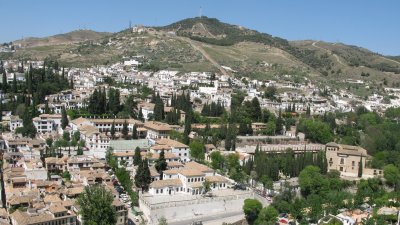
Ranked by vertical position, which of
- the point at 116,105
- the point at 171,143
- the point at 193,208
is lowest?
the point at 193,208

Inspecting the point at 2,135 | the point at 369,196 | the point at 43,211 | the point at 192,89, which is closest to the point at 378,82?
the point at 192,89

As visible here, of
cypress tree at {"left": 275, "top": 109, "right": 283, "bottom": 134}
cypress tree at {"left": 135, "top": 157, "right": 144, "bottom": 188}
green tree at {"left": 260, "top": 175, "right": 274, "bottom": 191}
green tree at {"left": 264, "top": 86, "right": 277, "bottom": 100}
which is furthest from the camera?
green tree at {"left": 264, "top": 86, "right": 277, "bottom": 100}

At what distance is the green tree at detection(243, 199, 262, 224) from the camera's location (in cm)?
2780

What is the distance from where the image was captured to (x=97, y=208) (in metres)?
22.4

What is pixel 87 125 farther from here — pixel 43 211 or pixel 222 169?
pixel 43 211

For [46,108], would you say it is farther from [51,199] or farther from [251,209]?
[251,209]

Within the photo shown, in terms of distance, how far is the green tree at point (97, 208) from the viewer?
22359 millimetres

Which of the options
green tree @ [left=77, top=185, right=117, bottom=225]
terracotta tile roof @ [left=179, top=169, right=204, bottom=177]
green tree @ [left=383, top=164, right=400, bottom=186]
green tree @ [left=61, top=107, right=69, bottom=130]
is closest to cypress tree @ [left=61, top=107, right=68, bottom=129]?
green tree @ [left=61, top=107, right=69, bottom=130]

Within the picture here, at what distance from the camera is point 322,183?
3219 cm

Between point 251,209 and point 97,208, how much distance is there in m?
10.0

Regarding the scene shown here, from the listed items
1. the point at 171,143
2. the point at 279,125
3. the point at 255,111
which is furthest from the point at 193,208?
the point at 255,111

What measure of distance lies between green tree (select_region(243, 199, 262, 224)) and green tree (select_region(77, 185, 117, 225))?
348 inches

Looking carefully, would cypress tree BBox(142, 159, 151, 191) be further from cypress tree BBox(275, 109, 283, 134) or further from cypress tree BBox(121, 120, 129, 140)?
cypress tree BBox(275, 109, 283, 134)

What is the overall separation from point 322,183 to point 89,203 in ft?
57.0
